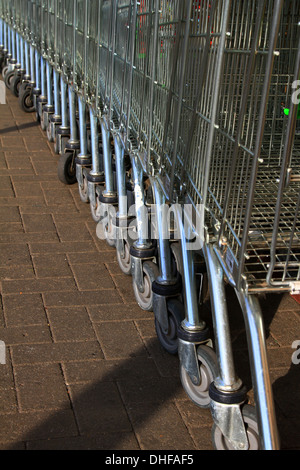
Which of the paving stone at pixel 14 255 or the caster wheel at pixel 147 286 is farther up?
the caster wheel at pixel 147 286

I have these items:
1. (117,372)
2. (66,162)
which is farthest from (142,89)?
(66,162)

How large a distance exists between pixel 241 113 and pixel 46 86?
576cm

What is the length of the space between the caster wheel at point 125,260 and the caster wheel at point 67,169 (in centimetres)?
171

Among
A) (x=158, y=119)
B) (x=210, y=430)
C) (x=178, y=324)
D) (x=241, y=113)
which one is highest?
(x=241, y=113)

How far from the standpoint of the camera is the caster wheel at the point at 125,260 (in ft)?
13.2

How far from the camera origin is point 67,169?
Answer: 5676mm

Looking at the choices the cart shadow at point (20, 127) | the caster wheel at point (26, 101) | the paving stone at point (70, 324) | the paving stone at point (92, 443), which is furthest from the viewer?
the caster wheel at point (26, 101)

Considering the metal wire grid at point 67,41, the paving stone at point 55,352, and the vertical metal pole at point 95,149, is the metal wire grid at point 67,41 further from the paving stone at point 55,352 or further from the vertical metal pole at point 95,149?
the paving stone at point 55,352

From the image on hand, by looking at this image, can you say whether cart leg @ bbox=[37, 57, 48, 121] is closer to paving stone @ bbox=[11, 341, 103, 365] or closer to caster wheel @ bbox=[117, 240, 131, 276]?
caster wheel @ bbox=[117, 240, 131, 276]

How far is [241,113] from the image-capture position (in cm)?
209

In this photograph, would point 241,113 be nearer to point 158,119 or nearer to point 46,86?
point 158,119

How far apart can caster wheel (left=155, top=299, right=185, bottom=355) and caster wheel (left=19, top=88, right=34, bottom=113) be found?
541 centimetres

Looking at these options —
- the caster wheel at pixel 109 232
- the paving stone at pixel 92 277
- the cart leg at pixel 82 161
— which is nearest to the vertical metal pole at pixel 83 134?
the cart leg at pixel 82 161

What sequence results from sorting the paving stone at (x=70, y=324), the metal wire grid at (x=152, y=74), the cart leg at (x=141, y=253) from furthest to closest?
the cart leg at (x=141, y=253) < the paving stone at (x=70, y=324) < the metal wire grid at (x=152, y=74)
